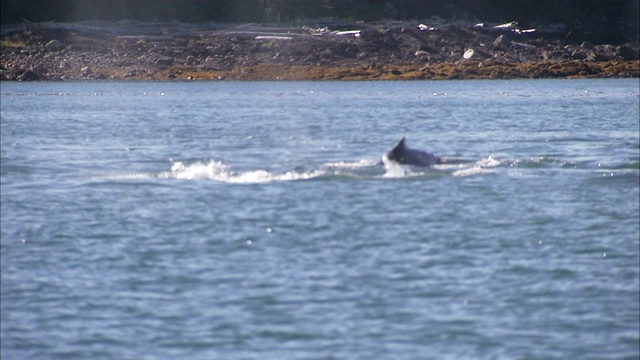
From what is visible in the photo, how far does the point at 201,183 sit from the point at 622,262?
1223 centimetres

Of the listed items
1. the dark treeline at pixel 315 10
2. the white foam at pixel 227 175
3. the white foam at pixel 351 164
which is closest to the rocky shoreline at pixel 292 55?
the dark treeline at pixel 315 10

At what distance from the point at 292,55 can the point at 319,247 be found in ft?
247

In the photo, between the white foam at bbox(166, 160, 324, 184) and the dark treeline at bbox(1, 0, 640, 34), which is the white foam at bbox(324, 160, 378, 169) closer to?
the white foam at bbox(166, 160, 324, 184)

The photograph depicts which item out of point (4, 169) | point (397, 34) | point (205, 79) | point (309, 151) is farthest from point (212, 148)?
point (397, 34)

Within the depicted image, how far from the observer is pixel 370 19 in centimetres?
11025

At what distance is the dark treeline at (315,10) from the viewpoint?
107 metres

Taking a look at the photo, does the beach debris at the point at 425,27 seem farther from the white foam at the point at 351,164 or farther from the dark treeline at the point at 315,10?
the white foam at the point at 351,164

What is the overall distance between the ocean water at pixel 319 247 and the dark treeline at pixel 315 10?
6721 cm

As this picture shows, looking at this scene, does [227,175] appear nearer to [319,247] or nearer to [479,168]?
[479,168]

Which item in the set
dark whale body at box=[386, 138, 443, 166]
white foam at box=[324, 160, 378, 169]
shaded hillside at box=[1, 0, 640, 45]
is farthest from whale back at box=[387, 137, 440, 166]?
shaded hillside at box=[1, 0, 640, 45]

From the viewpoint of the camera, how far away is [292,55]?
93875 millimetres

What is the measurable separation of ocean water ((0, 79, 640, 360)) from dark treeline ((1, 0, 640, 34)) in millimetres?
67209

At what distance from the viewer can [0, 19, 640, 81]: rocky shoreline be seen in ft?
303

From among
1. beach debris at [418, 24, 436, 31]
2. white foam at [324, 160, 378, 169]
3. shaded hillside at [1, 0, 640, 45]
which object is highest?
shaded hillside at [1, 0, 640, 45]
